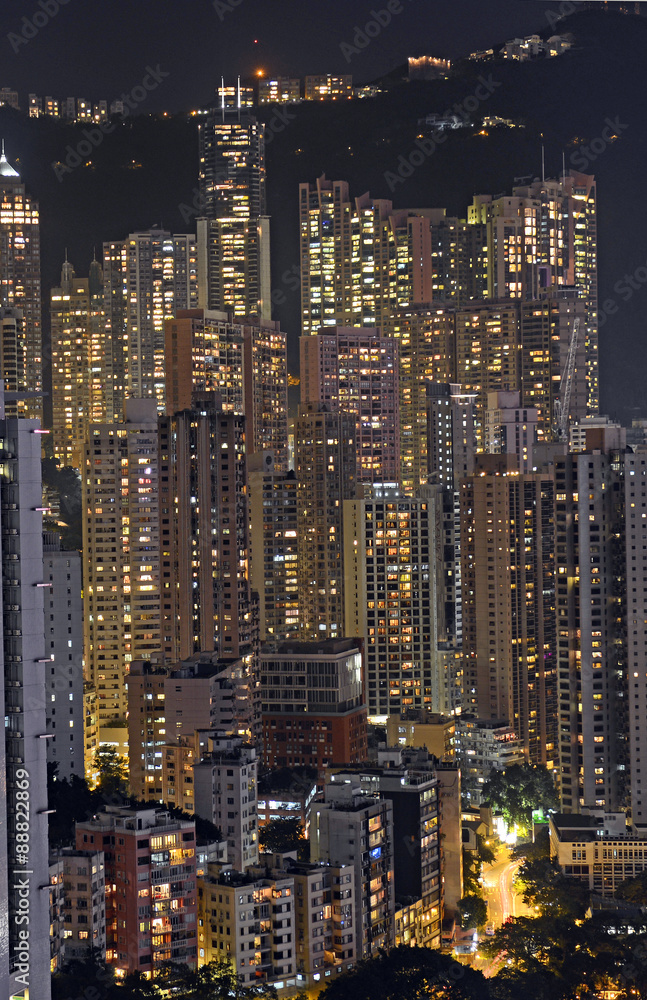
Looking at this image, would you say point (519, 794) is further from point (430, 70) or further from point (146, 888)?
point (430, 70)

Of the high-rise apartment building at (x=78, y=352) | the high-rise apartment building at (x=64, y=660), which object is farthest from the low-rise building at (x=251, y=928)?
the high-rise apartment building at (x=78, y=352)

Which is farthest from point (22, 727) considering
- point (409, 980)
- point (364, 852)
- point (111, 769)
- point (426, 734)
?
point (426, 734)

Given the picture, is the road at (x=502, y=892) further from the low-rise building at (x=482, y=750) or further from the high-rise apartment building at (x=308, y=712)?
the high-rise apartment building at (x=308, y=712)

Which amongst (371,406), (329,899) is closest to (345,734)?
(329,899)

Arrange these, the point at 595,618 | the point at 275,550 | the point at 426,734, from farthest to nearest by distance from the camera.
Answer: the point at 275,550, the point at 426,734, the point at 595,618

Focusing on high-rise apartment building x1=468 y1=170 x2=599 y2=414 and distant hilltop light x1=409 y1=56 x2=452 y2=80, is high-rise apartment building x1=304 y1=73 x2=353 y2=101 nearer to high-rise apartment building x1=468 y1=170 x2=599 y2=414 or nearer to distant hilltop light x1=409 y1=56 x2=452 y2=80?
distant hilltop light x1=409 y1=56 x2=452 y2=80

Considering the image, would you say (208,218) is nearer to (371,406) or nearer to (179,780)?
(371,406)
